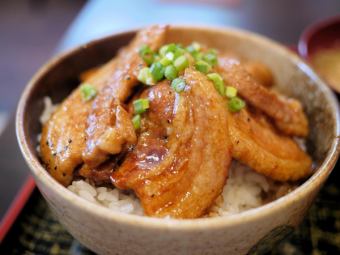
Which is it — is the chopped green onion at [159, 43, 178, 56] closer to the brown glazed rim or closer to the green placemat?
the brown glazed rim

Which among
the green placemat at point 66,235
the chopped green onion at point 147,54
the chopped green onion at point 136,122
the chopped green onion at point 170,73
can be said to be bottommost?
the green placemat at point 66,235

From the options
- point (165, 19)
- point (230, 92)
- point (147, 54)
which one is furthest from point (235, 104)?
point (165, 19)

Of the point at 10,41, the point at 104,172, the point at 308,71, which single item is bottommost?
the point at 10,41

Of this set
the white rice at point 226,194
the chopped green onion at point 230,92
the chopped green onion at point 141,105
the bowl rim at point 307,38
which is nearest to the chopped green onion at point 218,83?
the chopped green onion at point 230,92

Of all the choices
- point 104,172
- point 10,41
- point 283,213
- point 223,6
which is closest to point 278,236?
point 283,213

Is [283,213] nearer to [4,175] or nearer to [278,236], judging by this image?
[278,236]

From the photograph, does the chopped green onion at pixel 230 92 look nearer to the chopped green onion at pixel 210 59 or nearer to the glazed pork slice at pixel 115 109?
the chopped green onion at pixel 210 59
